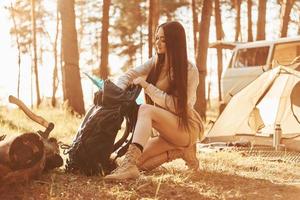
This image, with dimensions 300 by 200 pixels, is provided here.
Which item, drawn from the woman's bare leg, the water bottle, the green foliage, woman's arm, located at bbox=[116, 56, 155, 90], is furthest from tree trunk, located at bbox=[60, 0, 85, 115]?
the green foliage

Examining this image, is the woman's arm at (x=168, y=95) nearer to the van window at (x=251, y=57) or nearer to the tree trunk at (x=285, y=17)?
the van window at (x=251, y=57)

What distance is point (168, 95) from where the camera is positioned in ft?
15.7

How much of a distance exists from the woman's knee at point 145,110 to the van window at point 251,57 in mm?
8035

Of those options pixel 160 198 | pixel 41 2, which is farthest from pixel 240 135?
pixel 41 2

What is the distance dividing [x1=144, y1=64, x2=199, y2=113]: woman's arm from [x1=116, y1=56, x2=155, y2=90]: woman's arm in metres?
0.28

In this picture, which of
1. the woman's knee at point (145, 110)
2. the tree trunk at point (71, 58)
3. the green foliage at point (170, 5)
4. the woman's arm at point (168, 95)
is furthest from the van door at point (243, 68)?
the green foliage at point (170, 5)

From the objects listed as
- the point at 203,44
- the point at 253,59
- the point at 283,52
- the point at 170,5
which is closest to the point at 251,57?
the point at 253,59

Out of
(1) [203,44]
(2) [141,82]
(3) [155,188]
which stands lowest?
(3) [155,188]

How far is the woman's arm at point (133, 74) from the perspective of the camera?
5.01m

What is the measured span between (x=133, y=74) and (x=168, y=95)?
1.47 feet

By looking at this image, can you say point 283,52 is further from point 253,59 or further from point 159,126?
point 159,126

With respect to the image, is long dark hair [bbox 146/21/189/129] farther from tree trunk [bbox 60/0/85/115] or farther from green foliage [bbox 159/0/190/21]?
green foliage [bbox 159/0/190/21]

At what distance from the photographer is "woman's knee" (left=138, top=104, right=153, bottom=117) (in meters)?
4.66

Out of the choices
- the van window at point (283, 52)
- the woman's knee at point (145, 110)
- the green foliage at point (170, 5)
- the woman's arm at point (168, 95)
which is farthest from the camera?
the green foliage at point (170, 5)
